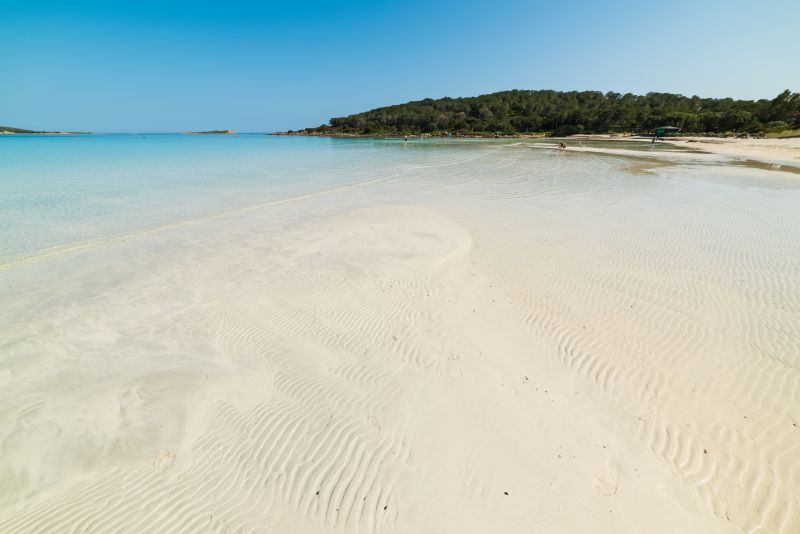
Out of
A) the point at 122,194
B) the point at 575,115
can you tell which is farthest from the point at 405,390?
the point at 575,115

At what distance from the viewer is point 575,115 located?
11881 cm

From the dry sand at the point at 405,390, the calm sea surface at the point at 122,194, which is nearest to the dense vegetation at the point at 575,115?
the calm sea surface at the point at 122,194

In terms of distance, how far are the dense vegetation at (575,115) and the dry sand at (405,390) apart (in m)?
101

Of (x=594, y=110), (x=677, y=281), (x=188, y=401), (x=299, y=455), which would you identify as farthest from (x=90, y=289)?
(x=594, y=110)

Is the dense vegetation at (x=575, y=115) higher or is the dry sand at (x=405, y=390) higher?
the dense vegetation at (x=575, y=115)

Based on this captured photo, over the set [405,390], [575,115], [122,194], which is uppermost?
[575,115]

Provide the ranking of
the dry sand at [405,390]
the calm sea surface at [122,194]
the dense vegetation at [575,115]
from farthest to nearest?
the dense vegetation at [575,115] < the calm sea surface at [122,194] < the dry sand at [405,390]

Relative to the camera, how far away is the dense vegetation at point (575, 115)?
78.2 metres

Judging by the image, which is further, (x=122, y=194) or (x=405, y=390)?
(x=122, y=194)

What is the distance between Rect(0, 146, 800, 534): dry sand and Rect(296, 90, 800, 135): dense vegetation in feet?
332

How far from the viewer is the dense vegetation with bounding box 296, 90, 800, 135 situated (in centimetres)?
7825

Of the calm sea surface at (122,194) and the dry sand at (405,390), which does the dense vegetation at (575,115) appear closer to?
the calm sea surface at (122,194)

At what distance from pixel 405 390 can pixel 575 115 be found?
141943 millimetres

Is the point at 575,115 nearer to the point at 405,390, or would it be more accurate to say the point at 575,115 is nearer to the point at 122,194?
the point at 122,194
